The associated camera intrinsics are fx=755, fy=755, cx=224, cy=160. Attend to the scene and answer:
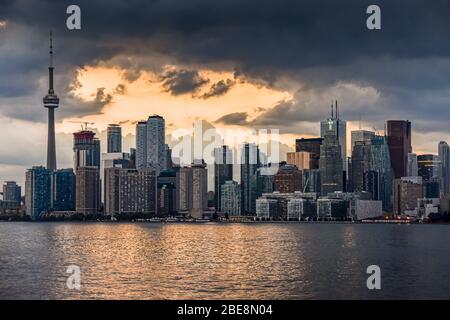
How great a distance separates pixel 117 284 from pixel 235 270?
73.2 feet

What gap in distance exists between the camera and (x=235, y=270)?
358 feet

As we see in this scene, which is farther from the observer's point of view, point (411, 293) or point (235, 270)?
point (235, 270)

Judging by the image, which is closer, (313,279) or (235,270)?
(313,279)

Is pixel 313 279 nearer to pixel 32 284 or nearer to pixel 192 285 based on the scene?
pixel 192 285

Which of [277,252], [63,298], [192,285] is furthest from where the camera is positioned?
[277,252]

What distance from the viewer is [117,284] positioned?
9219cm
